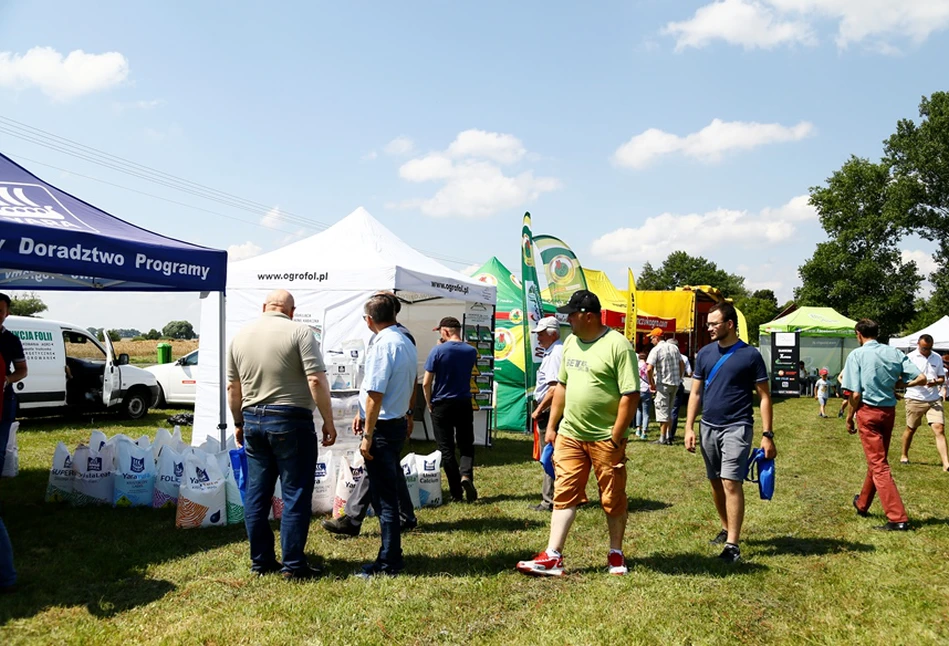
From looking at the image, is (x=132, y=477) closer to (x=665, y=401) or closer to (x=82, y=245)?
(x=82, y=245)

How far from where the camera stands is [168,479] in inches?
239

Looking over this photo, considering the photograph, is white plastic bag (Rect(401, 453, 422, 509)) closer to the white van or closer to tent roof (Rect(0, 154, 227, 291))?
tent roof (Rect(0, 154, 227, 291))

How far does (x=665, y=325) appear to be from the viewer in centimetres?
1945

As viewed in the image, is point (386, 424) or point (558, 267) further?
point (558, 267)

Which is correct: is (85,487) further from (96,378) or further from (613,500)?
(96,378)

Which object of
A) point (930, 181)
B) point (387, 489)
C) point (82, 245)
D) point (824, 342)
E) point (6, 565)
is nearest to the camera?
point (6, 565)

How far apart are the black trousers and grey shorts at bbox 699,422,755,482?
237cm

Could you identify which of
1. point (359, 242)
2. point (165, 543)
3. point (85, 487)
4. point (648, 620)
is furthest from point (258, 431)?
point (359, 242)

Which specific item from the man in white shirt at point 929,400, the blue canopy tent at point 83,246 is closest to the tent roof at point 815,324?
the man in white shirt at point 929,400

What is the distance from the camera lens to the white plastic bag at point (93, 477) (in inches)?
244

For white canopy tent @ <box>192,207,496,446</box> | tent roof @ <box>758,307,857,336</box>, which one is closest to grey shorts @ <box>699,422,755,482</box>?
white canopy tent @ <box>192,207,496,446</box>

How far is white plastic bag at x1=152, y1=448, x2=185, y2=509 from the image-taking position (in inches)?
239

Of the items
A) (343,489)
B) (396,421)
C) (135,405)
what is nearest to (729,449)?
(396,421)

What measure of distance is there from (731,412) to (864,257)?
44.9 m
